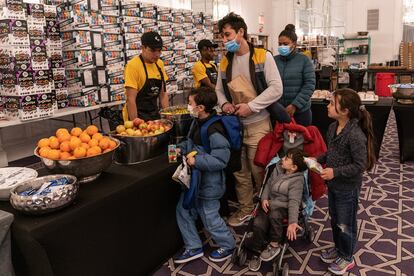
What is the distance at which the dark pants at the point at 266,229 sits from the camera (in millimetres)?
2518

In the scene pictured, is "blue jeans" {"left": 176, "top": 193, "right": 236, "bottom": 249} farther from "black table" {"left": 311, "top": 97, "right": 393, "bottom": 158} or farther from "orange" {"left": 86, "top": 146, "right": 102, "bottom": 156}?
"black table" {"left": 311, "top": 97, "right": 393, "bottom": 158}

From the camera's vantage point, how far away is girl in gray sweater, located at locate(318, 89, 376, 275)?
89.4 inches

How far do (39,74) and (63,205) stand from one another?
3288 millimetres

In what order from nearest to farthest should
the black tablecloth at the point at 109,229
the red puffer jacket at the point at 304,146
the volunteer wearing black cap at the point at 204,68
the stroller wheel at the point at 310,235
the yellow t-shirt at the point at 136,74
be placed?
the black tablecloth at the point at 109,229 → the red puffer jacket at the point at 304,146 → the stroller wheel at the point at 310,235 → the yellow t-shirt at the point at 136,74 → the volunteer wearing black cap at the point at 204,68

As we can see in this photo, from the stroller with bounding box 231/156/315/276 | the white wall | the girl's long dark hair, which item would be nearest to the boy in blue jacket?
the stroller with bounding box 231/156/315/276

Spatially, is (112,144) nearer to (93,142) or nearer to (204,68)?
(93,142)

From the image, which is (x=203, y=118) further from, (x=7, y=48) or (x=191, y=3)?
(x=191, y=3)

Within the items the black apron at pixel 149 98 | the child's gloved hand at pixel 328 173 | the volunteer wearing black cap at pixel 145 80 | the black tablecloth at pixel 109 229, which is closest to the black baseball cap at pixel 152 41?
the volunteer wearing black cap at pixel 145 80

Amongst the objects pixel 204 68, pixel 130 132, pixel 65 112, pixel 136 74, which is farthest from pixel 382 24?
pixel 130 132

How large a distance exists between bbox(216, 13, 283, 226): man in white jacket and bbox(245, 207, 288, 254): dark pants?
0.63m

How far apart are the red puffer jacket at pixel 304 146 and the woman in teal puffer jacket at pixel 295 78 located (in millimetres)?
789

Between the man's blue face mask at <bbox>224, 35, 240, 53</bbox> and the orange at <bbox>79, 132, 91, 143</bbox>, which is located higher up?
the man's blue face mask at <bbox>224, 35, 240, 53</bbox>

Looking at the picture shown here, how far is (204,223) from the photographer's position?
2.71 meters

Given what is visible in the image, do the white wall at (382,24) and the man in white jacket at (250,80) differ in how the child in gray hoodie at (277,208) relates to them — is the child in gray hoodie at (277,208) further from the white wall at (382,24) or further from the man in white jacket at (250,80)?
the white wall at (382,24)
